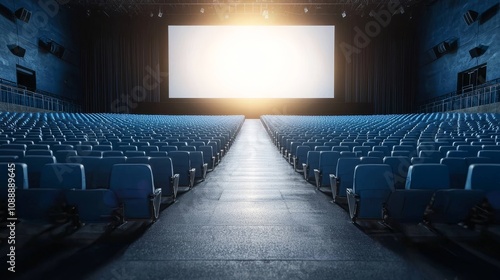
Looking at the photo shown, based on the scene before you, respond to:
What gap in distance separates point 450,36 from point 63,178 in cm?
2227

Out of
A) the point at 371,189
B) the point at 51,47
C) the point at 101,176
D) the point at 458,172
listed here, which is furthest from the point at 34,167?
the point at 51,47

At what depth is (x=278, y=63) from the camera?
71.6 ft

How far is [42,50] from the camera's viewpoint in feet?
63.5

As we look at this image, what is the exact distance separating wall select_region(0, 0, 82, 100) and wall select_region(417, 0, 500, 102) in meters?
24.3

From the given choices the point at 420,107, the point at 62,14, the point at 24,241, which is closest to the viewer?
the point at 24,241

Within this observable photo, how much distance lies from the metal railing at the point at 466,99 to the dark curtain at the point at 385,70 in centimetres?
267

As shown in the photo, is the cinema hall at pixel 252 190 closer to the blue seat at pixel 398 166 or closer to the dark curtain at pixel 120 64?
the blue seat at pixel 398 166

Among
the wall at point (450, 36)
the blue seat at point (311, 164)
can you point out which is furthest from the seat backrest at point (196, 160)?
the wall at point (450, 36)

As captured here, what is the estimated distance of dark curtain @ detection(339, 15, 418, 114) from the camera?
78.8 ft

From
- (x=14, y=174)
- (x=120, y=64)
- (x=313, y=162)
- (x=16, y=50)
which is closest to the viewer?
(x=14, y=174)

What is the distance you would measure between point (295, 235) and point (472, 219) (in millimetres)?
1803

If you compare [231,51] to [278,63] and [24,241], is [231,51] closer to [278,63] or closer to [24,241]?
[278,63]

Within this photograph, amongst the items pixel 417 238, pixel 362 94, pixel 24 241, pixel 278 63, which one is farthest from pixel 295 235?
pixel 362 94

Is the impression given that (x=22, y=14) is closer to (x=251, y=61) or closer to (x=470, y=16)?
(x=251, y=61)
